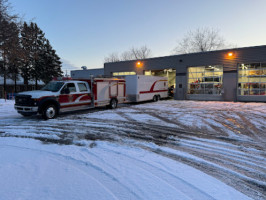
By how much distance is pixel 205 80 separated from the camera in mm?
21656

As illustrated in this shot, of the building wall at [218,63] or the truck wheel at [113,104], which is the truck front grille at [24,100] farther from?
the building wall at [218,63]

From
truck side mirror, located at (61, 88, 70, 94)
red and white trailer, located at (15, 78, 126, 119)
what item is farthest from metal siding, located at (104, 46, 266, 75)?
truck side mirror, located at (61, 88, 70, 94)

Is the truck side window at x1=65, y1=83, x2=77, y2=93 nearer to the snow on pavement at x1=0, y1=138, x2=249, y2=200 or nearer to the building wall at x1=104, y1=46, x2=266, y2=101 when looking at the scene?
the snow on pavement at x1=0, y1=138, x2=249, y2=200

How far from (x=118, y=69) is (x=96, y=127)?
67.8 feet

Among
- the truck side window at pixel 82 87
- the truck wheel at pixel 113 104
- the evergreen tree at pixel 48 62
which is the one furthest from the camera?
the evergreen tree at pixel 48 62

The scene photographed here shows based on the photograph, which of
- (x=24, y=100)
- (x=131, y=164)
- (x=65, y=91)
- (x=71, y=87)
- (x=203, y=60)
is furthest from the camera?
(x=203, y=60)

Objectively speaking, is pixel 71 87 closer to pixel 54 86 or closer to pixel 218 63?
pixel 54 86

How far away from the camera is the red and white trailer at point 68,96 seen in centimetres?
918

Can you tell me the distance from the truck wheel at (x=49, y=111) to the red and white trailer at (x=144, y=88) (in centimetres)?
798

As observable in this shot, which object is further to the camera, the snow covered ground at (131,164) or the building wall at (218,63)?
the building wall at (218,63)

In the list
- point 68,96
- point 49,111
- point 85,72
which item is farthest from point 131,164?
point 85,72

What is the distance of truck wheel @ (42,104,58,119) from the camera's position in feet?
30.8

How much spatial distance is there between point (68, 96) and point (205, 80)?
54.3 feet

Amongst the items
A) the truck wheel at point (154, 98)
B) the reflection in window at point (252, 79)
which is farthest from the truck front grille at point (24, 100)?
the reflection in window at point (252, 79)
